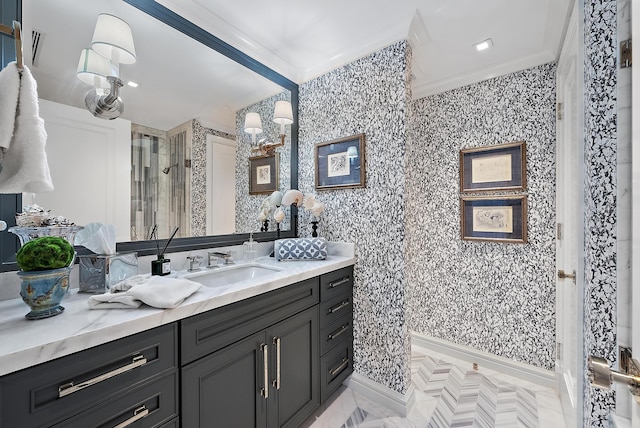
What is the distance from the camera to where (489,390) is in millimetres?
1930

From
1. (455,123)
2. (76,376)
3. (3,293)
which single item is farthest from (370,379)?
(455,123)

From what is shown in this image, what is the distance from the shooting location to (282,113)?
206 centimetres

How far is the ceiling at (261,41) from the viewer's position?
121 cm

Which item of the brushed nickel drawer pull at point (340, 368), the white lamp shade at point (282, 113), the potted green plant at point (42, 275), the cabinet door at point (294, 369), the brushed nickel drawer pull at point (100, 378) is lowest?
the brushed nickel drawer pull at point (340, 368)

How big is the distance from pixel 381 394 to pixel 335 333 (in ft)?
1.69

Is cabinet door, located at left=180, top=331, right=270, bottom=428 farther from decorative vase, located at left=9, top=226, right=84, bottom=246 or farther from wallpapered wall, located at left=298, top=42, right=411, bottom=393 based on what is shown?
wallpapered wall, located at left=298, top=42, right=411, bottom=393

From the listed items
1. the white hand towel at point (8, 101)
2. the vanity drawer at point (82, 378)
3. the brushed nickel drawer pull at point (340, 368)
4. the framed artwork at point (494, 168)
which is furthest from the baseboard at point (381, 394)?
the white hand towel at point (8, 101)

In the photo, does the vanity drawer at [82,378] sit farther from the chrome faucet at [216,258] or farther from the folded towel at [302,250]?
the folded towel at [302,250]

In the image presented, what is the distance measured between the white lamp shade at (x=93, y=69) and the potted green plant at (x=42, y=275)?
2.75 ft

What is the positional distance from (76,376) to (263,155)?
1.67 m

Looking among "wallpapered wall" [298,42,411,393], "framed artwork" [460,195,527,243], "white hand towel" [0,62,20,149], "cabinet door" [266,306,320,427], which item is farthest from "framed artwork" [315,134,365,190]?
"white hand towel" [0,62,20,149]

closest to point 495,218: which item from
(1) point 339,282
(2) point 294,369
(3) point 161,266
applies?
(1) point 339,282

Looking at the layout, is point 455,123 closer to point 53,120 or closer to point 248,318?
point 248,318

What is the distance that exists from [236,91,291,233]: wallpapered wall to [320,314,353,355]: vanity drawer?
0.86 metres
